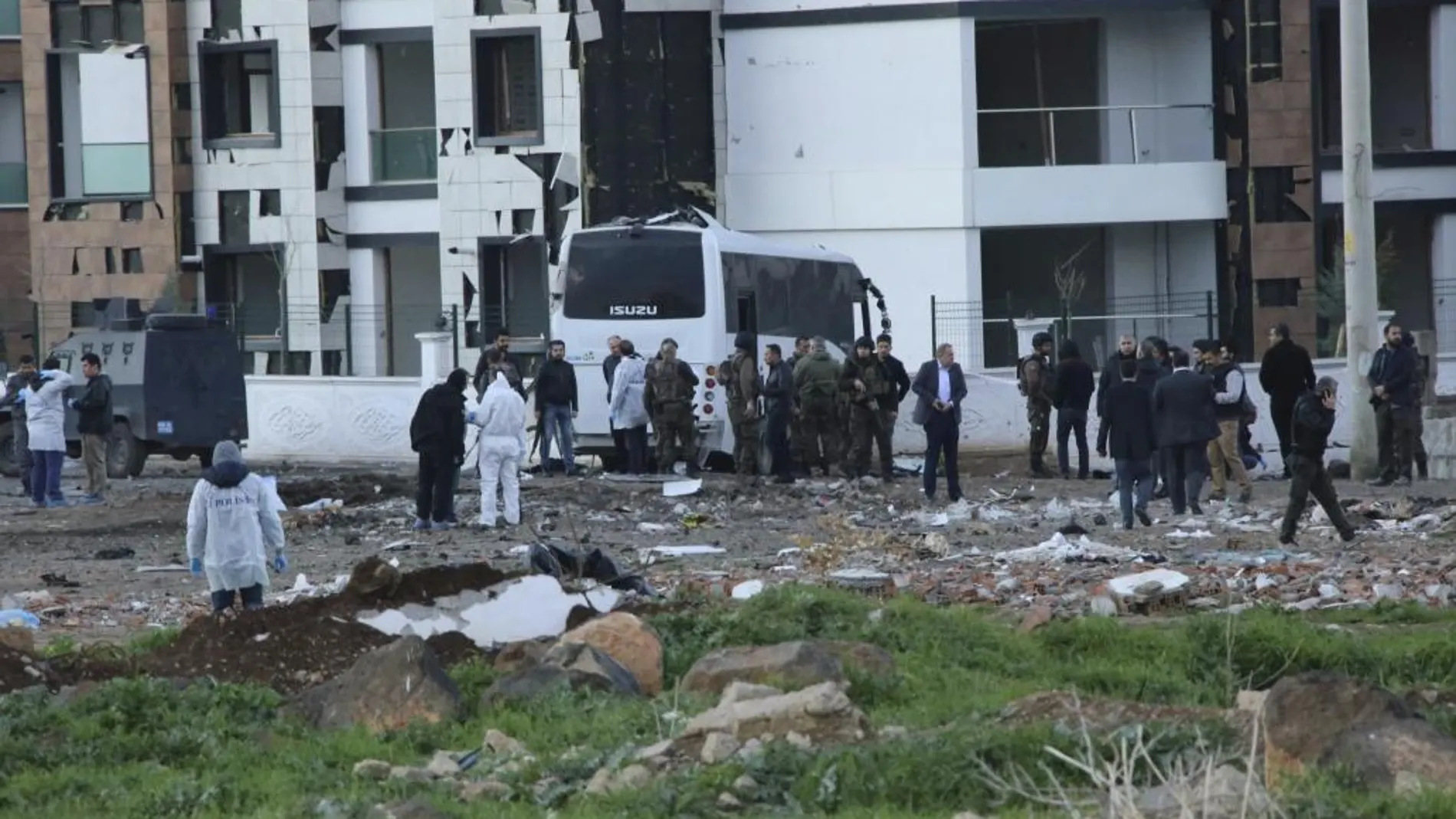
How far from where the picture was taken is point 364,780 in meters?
10.9

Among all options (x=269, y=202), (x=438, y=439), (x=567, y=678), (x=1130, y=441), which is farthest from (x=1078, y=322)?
(x=567, y=678)

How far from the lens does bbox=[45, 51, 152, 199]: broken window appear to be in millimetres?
44375

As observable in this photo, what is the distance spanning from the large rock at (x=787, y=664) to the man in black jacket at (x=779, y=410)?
14854mm

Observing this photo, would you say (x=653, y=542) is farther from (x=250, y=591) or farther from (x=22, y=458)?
(x=22, y=458)

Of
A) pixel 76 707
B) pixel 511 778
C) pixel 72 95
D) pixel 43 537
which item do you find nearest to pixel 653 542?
pixel 43 537

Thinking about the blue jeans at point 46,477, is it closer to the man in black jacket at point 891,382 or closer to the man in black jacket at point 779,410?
the man in black jacket at point 779,410

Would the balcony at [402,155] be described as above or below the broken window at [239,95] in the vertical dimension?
below

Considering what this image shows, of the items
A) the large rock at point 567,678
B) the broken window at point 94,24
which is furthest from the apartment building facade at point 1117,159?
the large rock at point 567,678

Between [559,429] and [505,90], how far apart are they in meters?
13.1

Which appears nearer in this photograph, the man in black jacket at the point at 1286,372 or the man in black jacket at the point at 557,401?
the man in black jacket at the point at 1286,372

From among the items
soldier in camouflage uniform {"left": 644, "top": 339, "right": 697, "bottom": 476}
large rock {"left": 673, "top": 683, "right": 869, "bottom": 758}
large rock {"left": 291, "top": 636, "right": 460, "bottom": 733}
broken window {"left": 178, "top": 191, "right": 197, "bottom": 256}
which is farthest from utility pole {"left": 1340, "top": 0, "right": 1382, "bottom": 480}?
broken window {"left": 178, "top": 191, "right": 197, "bottom": 256}

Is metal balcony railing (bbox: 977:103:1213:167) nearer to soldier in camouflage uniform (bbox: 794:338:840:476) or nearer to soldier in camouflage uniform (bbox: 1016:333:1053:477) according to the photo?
soldier in camouflage uniform (bbox: 1016:333:1053:477)

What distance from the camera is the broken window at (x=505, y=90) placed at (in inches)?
1642

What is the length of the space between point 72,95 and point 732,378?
807 inches
